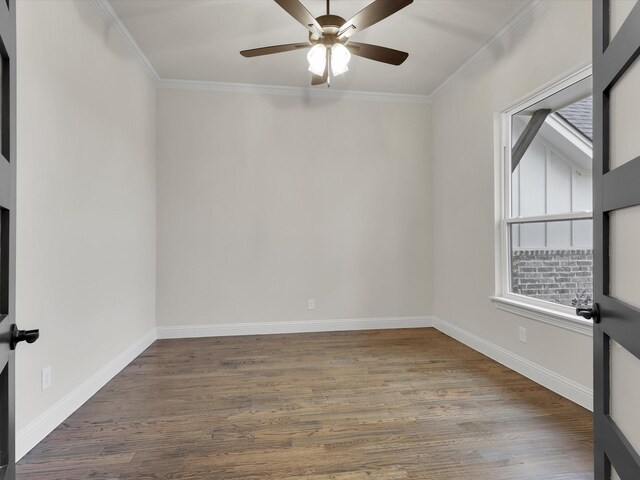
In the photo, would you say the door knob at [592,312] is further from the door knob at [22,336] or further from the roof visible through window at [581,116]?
the roof visible through window at [581,116]

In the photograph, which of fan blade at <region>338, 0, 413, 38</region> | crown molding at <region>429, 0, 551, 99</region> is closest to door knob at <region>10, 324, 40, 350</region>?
fan blade at <region>338, 0, 413, 38</region>

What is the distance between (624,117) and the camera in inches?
37.6

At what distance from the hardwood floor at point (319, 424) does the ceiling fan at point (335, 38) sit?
239 centimetres

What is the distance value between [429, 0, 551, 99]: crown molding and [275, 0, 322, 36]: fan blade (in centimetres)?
165

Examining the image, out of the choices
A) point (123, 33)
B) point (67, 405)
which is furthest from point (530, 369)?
point (123, 33)

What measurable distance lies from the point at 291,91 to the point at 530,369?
3.61 m

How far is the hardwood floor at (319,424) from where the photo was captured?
171 centimetres

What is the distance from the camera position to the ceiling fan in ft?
6.77

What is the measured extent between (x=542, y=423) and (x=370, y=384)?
1094 mm

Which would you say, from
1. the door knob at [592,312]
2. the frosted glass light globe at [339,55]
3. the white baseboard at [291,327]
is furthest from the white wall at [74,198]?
the door knob at [592,312]

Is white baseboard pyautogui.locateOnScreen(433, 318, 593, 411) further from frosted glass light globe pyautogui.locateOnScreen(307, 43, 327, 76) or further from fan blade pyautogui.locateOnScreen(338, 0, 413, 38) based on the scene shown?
frosted glass light globe pyautogui.locateOnScreen(307, 43, 327, 76)

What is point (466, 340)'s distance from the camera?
3.62 m

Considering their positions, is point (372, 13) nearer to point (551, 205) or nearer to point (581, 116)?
point (581, 116)

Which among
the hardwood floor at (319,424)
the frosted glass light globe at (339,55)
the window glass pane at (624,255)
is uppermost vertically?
the frosted glass light globe at (339,55)
